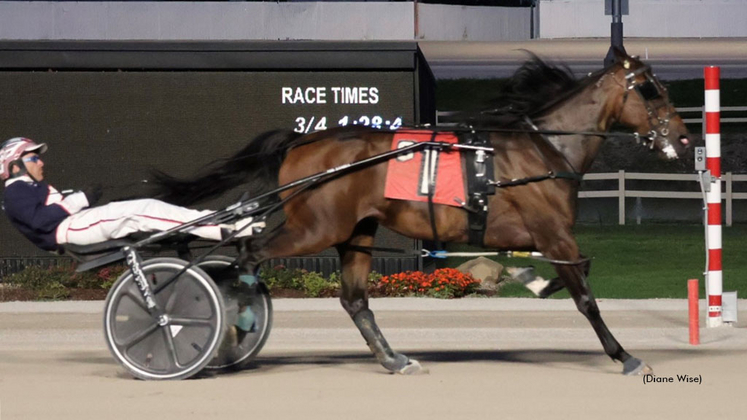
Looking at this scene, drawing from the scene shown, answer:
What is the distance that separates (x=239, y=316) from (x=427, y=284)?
160 inches

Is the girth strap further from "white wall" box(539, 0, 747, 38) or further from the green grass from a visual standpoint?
"white wall" box(539, 0, 747, 38)

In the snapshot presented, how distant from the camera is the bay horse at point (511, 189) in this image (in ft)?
26.3

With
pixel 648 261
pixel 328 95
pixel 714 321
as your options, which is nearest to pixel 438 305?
pixel 328 95

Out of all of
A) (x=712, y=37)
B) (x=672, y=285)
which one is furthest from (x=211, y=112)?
(x=712, y=37)

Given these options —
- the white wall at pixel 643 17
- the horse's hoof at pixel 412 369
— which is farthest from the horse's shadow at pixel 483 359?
the white wall at pixel 643 17

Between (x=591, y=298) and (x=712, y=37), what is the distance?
31441 millimetres

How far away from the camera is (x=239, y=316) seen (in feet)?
27.5

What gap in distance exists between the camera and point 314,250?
8195mm

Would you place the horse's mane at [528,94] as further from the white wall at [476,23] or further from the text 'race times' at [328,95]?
the white wall at [476,23]

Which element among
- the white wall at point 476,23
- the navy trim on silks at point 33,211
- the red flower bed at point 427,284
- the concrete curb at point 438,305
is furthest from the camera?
the white wall at point 476,23

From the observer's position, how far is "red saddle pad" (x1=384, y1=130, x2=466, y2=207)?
804 centimetres

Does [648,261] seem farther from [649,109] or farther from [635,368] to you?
[635,368]

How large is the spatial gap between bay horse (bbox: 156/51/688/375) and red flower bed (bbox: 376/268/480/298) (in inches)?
146

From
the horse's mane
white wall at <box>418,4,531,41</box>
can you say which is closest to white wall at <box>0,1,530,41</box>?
white wall at <box>418,4,531,41</box>
